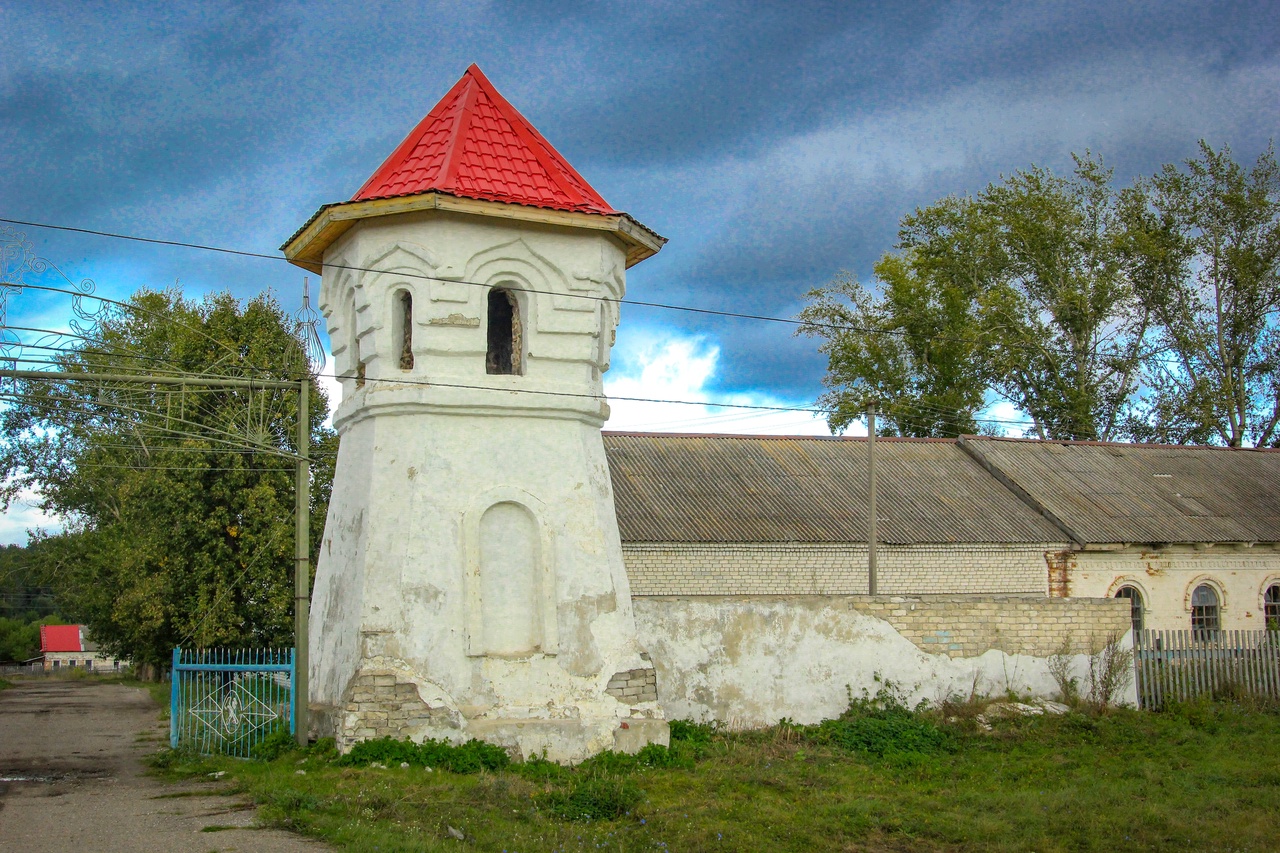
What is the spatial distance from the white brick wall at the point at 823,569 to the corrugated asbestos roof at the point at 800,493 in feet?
0.83

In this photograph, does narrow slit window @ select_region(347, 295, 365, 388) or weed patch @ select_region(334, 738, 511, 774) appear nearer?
weed patch @ select_region(334, 738, 511, 774)

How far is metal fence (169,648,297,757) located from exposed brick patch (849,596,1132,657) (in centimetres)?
650

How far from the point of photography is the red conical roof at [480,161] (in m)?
11.3

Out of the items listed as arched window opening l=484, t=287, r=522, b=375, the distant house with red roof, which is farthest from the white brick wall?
the distant house with red roof

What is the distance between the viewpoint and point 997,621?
14.1 metres

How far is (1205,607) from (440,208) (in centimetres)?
2005

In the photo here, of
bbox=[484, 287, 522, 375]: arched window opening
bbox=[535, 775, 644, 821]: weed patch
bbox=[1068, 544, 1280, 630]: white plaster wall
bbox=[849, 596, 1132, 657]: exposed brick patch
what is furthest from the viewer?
bbox=[1068, 544, 1280, 630]: white plaster wall

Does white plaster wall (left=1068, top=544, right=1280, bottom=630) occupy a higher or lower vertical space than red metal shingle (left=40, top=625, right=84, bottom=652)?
higher

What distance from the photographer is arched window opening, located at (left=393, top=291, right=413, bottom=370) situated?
452 inches

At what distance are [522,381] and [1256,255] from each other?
28004 millimetres

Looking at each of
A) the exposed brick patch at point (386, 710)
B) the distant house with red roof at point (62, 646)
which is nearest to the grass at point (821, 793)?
the exposed brick patch at point (386, 710)

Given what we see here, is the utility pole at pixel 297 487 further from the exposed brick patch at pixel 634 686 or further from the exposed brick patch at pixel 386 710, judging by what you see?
the exposed brick patch at pixel 634 686

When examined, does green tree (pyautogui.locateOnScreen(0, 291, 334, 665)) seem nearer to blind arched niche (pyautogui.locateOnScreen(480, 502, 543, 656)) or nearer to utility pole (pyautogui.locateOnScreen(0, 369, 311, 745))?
utility pole (pyautogui.locateOnScreen(0, 369, 311, 745))

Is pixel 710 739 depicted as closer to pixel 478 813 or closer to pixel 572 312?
pixel 478 813
